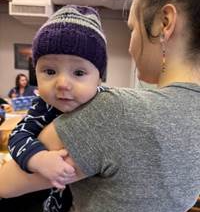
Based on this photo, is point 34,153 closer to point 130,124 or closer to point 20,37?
point 130,124

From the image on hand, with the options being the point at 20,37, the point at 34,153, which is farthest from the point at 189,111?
the point at 20,37

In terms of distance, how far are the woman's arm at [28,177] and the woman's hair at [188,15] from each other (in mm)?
319

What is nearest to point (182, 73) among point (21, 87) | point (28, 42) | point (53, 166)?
point (53, 166)

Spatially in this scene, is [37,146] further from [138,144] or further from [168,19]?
[168,19]

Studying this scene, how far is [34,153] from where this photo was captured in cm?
67

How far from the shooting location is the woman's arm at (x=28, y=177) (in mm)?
659

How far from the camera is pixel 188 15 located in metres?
0.67

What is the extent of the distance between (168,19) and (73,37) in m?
0.21

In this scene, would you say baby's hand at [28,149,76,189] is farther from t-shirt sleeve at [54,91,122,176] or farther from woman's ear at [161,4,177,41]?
woman's ear at [161,4,177,41]

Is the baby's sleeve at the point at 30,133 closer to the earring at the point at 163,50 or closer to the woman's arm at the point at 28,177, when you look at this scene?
the woman's arm at the point at 28,177

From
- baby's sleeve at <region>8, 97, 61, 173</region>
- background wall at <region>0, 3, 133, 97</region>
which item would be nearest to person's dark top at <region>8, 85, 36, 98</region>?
background wall at <region>0, 3, 133, 97</region>

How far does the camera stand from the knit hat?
0.67 metres

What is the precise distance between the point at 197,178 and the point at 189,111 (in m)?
0.16

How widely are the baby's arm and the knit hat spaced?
13cm
